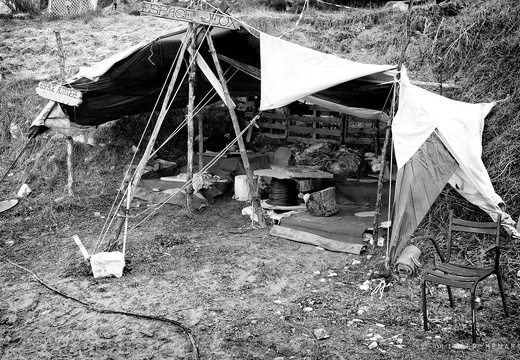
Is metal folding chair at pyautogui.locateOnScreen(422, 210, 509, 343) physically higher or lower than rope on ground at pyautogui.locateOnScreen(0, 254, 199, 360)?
higher

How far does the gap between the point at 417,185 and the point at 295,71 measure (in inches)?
88.1

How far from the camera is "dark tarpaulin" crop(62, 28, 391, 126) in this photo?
318 inches

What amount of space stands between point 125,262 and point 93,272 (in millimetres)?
450

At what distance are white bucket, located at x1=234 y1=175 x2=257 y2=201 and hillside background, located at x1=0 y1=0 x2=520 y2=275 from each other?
2.48m

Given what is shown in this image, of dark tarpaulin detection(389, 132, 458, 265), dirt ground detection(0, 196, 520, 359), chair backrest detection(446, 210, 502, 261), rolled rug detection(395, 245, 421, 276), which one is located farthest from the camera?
rolled rug detection(395, 245, 421, 276)

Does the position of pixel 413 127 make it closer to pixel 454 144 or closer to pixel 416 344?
pixel 454 144

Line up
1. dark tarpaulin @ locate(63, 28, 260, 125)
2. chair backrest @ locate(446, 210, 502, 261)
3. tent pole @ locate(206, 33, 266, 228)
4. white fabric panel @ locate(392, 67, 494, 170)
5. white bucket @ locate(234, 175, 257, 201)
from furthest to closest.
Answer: white bucket @ locate(234, 175, 257, 201) → dark tarpaulin @ locate(63, 28, 260, 125) → tent pole @ locate(206, 33, 266, 228) → white fabric panel @ locate(392, 67, 494, 170) → chair backrest @ locate(446, 210, 502, 261)

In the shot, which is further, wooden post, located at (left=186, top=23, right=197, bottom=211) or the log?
wooden post, located at (left=186, top=23, right=197, bottom=211)

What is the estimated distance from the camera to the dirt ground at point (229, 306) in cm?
489

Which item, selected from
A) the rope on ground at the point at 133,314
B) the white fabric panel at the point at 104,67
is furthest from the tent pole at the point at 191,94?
the rope on ground at the point at 133,314

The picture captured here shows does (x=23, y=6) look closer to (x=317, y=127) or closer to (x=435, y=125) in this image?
(x=317, y=127)

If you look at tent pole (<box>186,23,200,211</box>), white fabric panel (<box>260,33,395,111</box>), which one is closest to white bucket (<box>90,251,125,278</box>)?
tent pole (<box>186,23,200,211</box>)

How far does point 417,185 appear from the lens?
6105 mm

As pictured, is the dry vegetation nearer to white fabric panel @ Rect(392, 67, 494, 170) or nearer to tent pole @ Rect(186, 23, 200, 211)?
tent pole @ Rect(186, 23, 200, 211)
